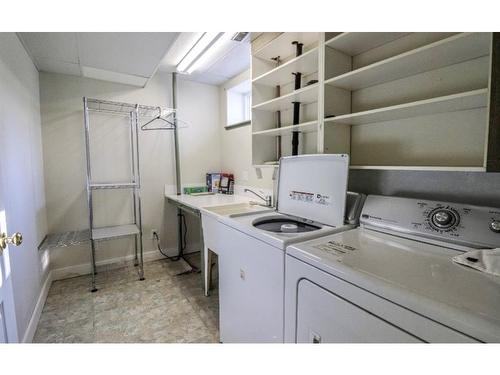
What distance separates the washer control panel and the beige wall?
54.2 inches

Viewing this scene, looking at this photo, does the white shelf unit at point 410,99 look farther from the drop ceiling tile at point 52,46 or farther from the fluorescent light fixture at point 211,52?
the drop ceiling tile at point 52,46

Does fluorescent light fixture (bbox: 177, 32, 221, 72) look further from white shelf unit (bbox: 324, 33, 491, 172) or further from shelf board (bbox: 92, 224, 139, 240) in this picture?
shelf board (bbox: 92, 224, 139, 240)

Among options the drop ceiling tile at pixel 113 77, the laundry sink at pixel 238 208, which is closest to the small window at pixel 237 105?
the drop ceiling tile at pixel 113 77

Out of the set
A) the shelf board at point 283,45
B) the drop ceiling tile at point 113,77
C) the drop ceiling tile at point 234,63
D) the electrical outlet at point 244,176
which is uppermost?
the drop ceiling tile at point 234,63

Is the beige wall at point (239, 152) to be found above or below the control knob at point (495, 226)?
above

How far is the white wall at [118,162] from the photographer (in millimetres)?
2531

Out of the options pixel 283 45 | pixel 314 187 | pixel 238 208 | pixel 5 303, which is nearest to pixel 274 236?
pixel 314 187

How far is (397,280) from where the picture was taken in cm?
76

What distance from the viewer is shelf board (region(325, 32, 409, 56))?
4.54 ft

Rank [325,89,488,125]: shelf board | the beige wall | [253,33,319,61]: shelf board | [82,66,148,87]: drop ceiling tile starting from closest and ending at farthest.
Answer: [325,89,488,125]: shelf board, [253,33,319,61]: shelf board, [82,66,148,87]: drop ceiling tile, the beige wall

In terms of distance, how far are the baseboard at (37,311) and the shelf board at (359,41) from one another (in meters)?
2.84

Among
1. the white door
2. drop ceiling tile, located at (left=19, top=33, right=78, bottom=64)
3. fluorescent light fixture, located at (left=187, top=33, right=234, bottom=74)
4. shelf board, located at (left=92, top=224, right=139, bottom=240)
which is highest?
fluorescent light fixture, located at (left=187, top=33, right=234, bottom=74)

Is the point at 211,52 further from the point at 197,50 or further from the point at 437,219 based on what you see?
the point at 437,219

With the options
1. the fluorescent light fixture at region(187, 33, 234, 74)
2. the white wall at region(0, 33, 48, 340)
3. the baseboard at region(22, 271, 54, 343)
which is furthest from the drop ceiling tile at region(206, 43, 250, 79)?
the baseboard at region(22, 271, 54, 343)
